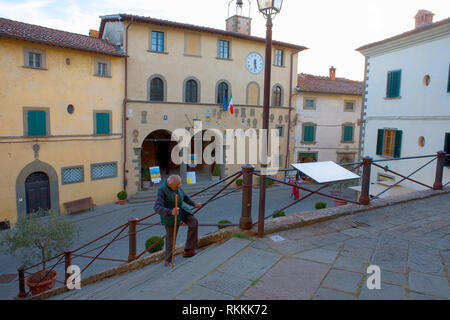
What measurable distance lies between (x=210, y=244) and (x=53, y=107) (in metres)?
14.0

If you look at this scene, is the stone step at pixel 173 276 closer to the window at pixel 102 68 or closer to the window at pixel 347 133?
the window at pixel 102 68

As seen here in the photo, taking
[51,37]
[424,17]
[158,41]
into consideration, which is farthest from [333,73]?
[51,37]

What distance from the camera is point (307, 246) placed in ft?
16.7

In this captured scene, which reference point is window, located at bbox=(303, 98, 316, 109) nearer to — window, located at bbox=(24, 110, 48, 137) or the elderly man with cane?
window, located at bbox=(24, 110, 48, 137)

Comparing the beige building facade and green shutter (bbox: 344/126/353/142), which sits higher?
the beige building facade

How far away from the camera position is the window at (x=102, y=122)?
18.1m

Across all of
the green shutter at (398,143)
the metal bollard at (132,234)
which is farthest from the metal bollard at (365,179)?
the green shutter at (398,143)

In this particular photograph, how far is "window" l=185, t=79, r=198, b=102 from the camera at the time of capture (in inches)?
835

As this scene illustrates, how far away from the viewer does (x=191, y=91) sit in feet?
70.2

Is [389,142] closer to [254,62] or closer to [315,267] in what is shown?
[254,62]

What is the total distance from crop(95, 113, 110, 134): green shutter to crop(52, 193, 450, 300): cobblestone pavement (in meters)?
14.2

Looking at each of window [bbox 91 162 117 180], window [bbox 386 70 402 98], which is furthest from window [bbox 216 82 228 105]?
window [bbox 386 70 402 98]
